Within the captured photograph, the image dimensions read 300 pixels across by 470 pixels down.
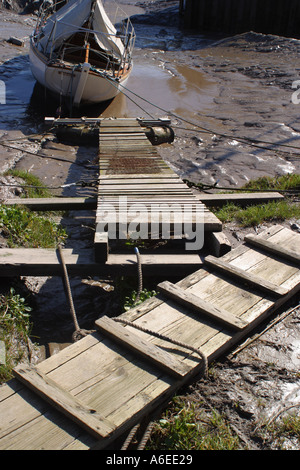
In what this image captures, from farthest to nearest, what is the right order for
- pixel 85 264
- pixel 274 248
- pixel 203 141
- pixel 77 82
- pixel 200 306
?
pixel 77 82, pixel 203 141, pixel 274 248, pixel 85 264, pixel 200 306

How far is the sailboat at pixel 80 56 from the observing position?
13.9m

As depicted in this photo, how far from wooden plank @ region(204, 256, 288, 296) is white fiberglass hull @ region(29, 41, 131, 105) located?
9.94 meters

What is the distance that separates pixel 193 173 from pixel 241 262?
546cm

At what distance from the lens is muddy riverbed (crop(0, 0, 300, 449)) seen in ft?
12.2

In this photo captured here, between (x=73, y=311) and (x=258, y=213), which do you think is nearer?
(x=73, y=311)

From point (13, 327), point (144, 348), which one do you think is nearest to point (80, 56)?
point (13, 327)

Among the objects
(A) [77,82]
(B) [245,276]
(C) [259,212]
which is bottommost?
(C) [259,212]

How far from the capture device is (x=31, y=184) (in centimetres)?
863

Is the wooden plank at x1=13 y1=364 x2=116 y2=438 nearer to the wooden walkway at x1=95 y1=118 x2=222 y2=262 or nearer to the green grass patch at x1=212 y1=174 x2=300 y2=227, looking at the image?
the wooden walkway at x1=95 y1=118 x2=222 y2=262

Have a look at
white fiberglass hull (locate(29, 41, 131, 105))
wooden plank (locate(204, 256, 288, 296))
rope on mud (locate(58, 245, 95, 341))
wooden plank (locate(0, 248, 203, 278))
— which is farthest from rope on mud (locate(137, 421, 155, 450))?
white fiberglass hull (locate(29, 41, 131, 105))

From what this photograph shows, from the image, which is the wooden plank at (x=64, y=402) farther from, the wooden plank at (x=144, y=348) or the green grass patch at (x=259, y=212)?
the green grass patch at (x=259, y=212)

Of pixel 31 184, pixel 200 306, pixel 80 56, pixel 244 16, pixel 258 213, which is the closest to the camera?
pixel 200 306

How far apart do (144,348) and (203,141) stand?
31.3 feet

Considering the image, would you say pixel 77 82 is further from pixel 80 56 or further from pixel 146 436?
pixel 146 436
